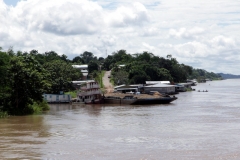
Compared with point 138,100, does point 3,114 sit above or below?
below

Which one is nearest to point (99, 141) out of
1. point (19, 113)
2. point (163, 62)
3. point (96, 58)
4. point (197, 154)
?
point (197, 154)

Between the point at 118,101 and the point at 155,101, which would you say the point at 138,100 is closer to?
the point at 155,101

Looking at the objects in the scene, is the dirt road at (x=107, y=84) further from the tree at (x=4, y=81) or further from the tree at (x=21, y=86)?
the tree at (x=4, y=81)

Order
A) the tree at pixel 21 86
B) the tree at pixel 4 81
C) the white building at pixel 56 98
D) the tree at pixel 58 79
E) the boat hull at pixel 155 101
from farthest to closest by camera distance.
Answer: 1. the tree at pixel 58 79
2. the white building at pixel 56 98
3. the boat hull at pixel 155 101
4. the tree at pixel 21 86
5. the tree at pixel 4 81

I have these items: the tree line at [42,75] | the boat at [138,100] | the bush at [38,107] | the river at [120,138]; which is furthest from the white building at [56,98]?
the river at [120,138]

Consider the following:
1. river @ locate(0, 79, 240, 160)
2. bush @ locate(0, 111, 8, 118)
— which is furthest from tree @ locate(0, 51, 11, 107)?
river @ locate(0, 79, 240, 160)

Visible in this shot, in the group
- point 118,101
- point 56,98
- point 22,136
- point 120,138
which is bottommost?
point 120,138

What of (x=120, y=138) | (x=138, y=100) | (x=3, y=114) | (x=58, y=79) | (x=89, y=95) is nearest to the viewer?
(x=120, y=138)

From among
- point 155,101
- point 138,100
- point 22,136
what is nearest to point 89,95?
point 138,100

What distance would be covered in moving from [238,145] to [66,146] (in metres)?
9.76

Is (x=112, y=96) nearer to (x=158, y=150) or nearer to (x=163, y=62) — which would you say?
(x=158, y=150)

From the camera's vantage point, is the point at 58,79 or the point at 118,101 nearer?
the point at 118,101

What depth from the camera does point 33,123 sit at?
33312mm

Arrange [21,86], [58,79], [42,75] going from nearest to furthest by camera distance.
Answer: [21,86] → [42,75] → [58,79]
